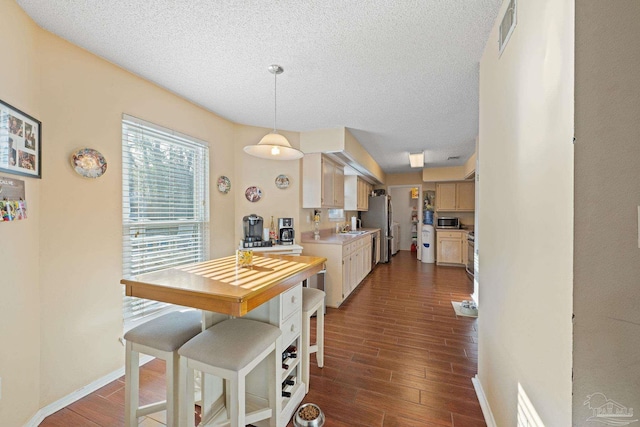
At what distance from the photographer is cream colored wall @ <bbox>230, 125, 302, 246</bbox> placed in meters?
3.44

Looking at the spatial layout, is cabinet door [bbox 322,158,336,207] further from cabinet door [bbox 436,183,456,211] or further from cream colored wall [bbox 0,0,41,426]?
cabinet door [bbox 436,183,456,211]

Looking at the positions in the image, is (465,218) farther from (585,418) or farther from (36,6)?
(36,6)

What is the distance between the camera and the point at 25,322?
1526 millimetres

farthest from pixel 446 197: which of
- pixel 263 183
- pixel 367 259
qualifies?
pixel 263 183

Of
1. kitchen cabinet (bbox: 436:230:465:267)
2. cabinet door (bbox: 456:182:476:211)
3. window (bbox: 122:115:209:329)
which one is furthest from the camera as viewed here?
cabinet door (bbox: 456:182:476:211)

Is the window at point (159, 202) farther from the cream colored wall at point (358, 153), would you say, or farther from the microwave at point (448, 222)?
the microwave at point (448, 222)

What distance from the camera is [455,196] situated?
21.1 feet

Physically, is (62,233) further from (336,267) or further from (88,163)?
(336,267)

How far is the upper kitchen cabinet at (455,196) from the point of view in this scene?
249 inches

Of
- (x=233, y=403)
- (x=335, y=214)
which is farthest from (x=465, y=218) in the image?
(x=233, y=403)

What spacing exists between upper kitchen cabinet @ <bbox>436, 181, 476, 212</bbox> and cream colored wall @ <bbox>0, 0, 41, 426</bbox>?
6975 millimetres

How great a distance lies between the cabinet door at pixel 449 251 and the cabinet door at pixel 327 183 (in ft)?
12.0

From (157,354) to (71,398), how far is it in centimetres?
104

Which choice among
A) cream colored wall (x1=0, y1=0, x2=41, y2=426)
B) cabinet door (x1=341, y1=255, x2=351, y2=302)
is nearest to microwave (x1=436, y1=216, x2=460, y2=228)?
cabinet door (x1=341, y1=255, x2=351, y2=302)
